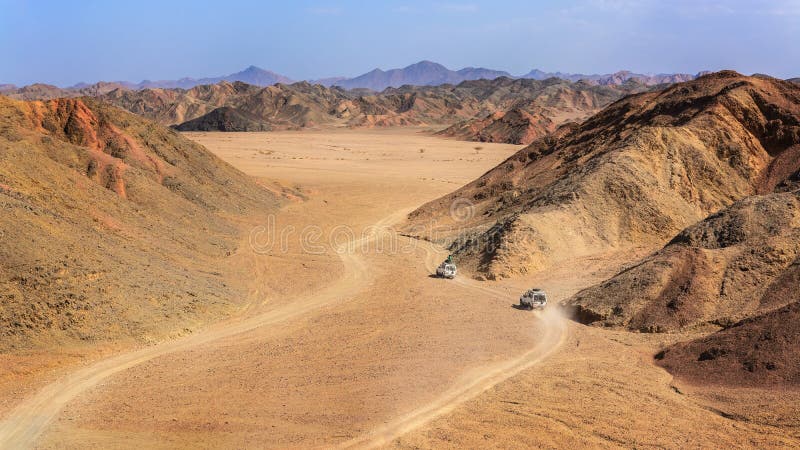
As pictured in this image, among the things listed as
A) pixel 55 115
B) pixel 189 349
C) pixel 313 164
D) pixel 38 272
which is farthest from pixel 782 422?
pixel 313 164

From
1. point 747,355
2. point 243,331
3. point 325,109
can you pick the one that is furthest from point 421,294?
point 325,109

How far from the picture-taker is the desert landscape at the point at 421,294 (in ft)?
53.9

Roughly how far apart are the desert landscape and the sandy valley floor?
84 millimetres

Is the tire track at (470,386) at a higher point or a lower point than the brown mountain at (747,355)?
lower

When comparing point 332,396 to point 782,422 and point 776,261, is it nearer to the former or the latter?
point 782,422

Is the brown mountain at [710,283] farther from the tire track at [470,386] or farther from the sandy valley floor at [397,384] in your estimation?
the tire track at [470,386]

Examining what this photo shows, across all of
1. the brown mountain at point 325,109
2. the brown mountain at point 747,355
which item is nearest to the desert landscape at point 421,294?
the brown mountain at point 747,355

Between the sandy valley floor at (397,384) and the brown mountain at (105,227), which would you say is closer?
the sandy valley floor at (397,384)

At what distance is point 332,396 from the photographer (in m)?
17.9

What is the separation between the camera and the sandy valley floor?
15.6 meters

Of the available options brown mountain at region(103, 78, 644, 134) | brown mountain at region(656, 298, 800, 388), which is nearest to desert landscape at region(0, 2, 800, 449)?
brown mountain at region(656, 298, 800, 388)

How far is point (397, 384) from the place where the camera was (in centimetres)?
1847

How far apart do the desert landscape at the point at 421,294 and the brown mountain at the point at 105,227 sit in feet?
0.39

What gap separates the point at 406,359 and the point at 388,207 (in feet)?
110
